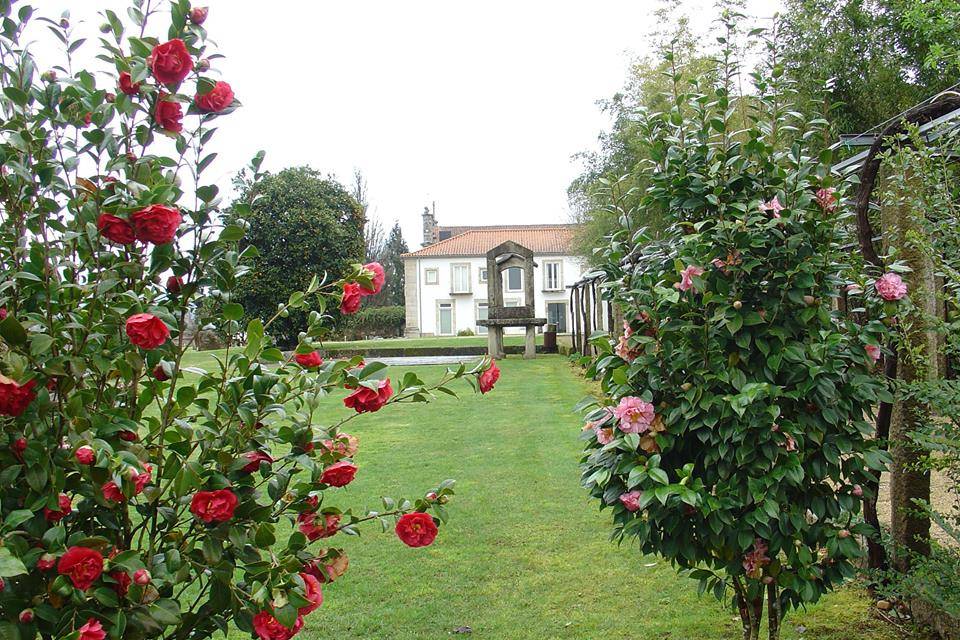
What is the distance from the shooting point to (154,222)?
5.56 ft

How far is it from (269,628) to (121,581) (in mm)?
336

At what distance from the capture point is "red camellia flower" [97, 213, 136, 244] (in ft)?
5.62

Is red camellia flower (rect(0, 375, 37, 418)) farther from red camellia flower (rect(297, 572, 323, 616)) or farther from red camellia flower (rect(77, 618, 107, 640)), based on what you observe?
red camellia flower (rect(297, 572, 323, 616))

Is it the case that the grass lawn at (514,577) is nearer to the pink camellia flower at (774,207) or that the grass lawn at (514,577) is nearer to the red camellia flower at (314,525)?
the red camellia flower at (314,525)

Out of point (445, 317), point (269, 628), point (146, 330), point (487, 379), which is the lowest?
point (269, 628)

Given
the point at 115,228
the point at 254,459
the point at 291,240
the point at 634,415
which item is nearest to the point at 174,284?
the point at 115,228

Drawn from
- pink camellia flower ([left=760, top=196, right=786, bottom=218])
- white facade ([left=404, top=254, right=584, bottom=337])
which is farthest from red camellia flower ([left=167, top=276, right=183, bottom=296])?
white facade ([left=404, top=254, right=584, bottom=337])

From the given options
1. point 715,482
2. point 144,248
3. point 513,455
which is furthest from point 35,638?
point 513,455

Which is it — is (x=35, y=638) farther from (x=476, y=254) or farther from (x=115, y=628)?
(x=476, y=254)

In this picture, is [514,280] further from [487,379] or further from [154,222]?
[154,222]

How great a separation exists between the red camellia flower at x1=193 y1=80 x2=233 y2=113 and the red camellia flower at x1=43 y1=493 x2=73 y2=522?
95 cm

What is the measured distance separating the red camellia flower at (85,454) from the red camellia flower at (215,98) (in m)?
0.83

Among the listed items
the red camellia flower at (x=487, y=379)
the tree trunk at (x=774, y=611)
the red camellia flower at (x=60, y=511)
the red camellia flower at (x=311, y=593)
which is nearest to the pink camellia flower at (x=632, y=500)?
the tree trunk at (x=774, y=611)

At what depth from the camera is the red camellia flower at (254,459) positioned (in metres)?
1.83
